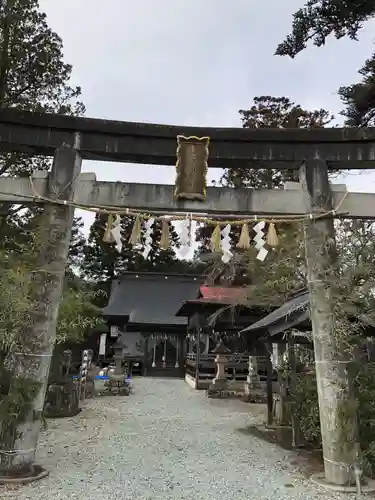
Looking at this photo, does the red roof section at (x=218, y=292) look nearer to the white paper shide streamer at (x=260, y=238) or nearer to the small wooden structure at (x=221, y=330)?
the small wooden structure at (x=221, y=330)

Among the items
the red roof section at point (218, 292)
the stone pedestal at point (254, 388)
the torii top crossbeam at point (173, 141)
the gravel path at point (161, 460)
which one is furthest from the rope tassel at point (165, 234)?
the red roof section at point (218, 292)

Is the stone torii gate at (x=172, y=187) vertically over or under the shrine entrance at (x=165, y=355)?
over

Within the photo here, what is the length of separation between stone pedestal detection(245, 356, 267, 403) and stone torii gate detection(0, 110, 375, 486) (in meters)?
8.80

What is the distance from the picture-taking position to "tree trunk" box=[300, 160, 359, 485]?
5215 mm

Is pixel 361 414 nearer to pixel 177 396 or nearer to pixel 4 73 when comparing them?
pixel 177 396

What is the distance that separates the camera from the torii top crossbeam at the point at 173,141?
6.02 meters

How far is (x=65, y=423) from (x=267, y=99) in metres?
15.4

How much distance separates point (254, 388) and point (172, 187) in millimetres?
10319

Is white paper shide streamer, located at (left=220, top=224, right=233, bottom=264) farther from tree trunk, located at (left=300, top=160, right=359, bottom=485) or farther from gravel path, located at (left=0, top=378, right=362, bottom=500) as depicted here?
gravel path, located at (left=0, top=378, right=362, bottom=500)

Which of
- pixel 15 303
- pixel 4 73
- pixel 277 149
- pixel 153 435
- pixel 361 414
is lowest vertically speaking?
pixel 153 435

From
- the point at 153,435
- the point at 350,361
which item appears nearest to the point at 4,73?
the point at 153,435

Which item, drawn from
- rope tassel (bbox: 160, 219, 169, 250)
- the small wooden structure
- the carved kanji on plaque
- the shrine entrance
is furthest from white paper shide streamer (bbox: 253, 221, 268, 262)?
the shrine entrance

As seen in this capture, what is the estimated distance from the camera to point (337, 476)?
515cm

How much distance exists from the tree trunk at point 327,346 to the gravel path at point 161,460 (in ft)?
1.74
